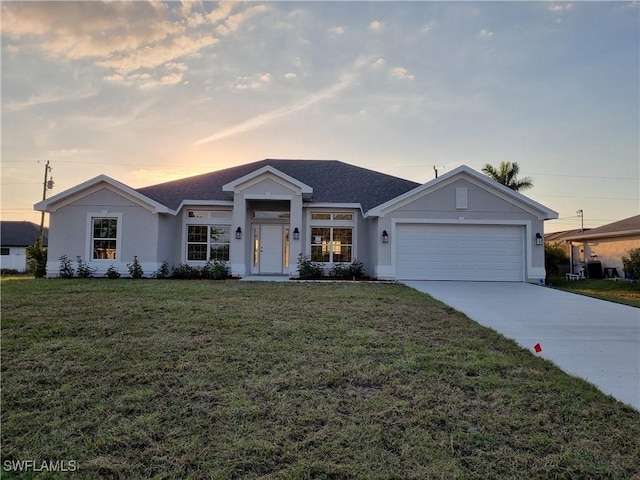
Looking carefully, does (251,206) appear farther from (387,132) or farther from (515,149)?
(515,149)

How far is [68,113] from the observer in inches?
496

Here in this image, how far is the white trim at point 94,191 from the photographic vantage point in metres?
13.6

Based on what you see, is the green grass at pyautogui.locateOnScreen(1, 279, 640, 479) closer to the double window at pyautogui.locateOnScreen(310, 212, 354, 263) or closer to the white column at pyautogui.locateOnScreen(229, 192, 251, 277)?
the white column at pyautogui.locateOnScreen(229, 192, 251, 277)

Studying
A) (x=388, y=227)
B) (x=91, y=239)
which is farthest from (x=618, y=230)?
(x=91, y=239)

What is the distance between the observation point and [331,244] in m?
15.3

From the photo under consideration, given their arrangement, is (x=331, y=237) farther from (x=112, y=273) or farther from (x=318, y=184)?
(x=112, y=273)

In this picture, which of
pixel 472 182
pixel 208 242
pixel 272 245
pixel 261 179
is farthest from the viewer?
pixel 272 245

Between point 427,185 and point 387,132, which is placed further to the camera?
point 387,132

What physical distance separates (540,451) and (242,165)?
59.5 ft

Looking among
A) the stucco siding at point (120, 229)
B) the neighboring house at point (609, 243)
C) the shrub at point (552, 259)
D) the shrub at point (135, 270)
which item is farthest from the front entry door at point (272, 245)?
the neighboring house at point (609, 243)

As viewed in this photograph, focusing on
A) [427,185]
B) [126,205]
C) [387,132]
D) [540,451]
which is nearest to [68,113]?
[126,205]

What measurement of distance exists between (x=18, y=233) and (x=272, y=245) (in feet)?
103

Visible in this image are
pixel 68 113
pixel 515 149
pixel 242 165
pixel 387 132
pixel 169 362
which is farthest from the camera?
pixel 242 165

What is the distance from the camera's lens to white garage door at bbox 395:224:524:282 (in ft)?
44.5
